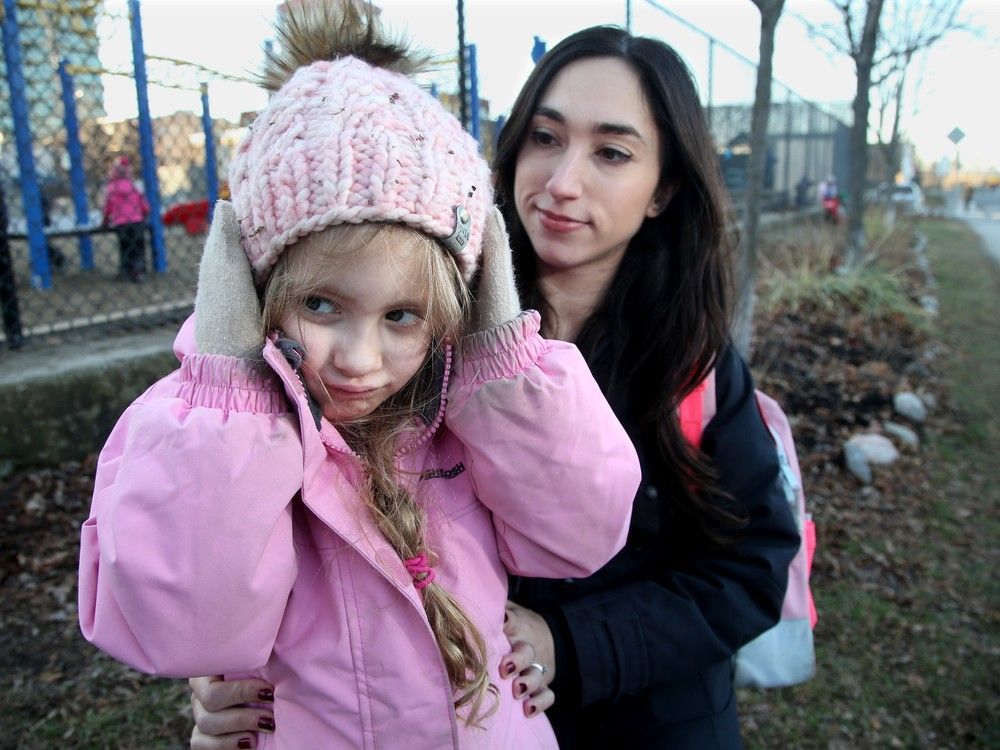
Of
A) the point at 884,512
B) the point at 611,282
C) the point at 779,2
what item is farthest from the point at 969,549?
the point at 611,282

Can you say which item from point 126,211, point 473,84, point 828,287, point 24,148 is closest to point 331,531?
point 24,148

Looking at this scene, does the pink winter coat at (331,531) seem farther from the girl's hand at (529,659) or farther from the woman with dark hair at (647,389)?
the woman with dark hair at (647,389)

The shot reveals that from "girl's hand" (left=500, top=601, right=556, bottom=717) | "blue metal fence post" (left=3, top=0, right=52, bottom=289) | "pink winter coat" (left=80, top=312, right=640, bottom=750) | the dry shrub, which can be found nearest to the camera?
"pink winter coat" (left=80, top=312, right=640, bottom=750)

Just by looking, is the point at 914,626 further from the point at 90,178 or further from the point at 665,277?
the point at 90,178

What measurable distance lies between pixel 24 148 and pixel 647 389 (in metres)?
4.91

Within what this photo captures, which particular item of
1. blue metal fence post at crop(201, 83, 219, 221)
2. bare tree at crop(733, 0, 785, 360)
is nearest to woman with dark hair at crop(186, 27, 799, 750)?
bare tree at crop(733, 0, 785, 360)

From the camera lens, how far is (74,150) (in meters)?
6.75

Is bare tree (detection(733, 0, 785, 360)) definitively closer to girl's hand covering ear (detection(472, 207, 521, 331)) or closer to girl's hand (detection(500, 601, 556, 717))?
girl's hand (detection(500, 601, 556, 717))

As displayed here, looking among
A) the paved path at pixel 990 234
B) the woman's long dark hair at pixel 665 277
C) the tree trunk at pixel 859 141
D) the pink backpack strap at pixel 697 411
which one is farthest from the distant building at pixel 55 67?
the paved path at pixel 990 234

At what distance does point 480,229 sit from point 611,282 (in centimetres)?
70

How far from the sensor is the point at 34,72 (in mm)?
7449

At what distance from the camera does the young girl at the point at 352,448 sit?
999 millimetres

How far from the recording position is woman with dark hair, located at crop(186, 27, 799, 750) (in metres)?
1.65

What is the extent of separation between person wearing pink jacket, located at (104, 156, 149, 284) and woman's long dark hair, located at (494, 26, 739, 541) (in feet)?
18.7
